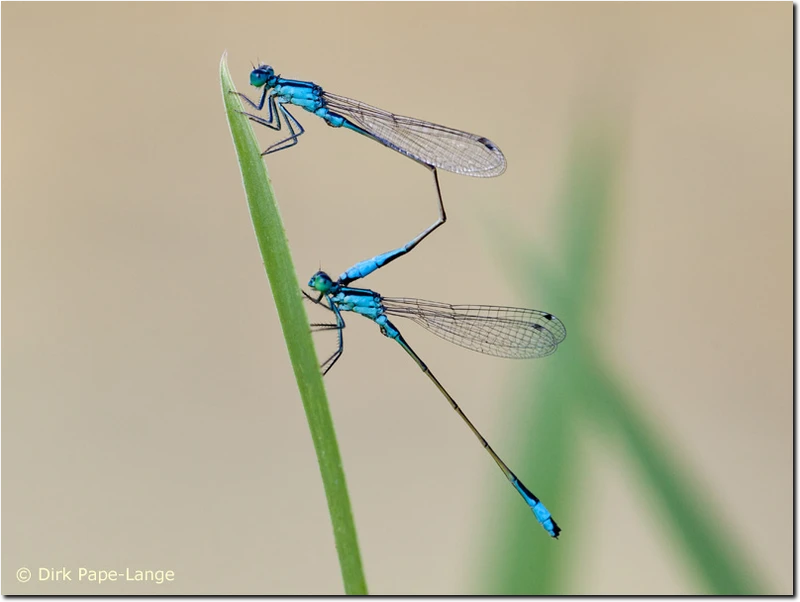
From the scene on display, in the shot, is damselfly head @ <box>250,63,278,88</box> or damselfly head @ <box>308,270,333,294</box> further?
damselfly head @ <box>308,270,333,294</box>

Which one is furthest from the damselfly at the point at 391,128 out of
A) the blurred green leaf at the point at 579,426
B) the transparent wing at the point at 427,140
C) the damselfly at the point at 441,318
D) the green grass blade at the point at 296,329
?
the green grass blade at the point at 296,329

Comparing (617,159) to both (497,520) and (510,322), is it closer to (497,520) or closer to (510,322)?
(497,520)

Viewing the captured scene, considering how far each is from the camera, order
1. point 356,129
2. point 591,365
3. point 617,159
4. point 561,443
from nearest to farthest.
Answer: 1. point 561,443
2. point 591,365
3. point 617,159
4. point 356,129

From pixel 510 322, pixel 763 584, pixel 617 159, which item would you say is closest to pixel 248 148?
pixel 617 159

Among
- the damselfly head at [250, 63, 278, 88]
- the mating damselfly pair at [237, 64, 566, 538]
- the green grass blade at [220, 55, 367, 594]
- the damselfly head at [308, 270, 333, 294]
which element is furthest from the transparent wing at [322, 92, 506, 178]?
the green grass blade at [220, 55, 367, 594]

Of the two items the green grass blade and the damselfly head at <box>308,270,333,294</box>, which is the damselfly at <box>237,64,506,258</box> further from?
the green grass blade

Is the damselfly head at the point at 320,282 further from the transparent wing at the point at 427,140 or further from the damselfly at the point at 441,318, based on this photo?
the transparent wing at the point at 427,140

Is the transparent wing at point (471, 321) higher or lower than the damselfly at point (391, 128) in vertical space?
lower
